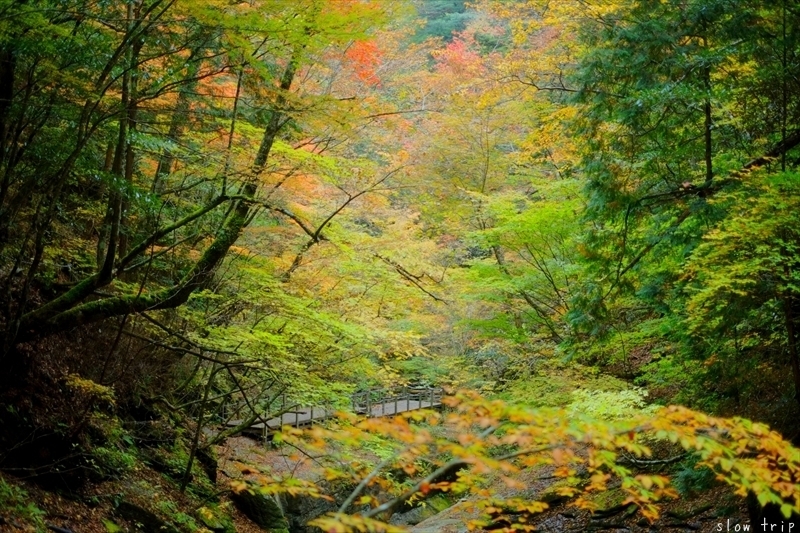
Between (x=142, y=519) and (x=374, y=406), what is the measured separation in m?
12.9

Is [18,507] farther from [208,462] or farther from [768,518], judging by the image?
[768,518]

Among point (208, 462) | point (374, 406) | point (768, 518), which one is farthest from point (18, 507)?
point (374, 406)

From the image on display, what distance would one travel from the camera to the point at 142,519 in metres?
7.06

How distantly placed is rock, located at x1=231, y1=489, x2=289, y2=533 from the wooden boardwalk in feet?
9.90

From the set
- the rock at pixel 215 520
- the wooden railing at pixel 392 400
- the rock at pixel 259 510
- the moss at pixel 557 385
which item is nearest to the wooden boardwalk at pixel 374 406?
the wooden railing at pixel 392 400

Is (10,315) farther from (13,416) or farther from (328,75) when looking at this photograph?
(328,75)

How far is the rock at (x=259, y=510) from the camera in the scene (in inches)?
418

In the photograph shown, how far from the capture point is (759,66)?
718 cm

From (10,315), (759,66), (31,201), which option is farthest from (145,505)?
(759,66)

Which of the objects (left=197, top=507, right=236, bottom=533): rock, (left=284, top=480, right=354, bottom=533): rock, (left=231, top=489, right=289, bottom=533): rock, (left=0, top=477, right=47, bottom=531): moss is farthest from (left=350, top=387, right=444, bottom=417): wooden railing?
(left=0, top=477, right=47, bottom=531): moss

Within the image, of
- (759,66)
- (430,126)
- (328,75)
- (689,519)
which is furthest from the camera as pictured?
(430,126)

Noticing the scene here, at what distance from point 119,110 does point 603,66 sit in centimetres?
674

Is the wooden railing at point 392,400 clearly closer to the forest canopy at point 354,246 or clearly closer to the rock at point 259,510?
the forest canopy at point 354,246

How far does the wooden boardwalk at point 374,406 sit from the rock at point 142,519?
6660 mm
